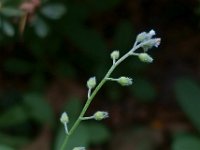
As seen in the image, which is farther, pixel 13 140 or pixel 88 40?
pixel 88 40

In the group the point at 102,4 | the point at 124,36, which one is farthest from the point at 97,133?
the point at 102,4

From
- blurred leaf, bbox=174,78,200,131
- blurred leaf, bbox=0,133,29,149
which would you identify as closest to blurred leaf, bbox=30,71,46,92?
blurred leaf, bbox=0,133,29,149

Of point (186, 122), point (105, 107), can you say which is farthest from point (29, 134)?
point (186, 122)

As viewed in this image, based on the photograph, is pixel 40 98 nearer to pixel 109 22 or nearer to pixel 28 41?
pixel 28 41

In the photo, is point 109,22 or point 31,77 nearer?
point 31,77

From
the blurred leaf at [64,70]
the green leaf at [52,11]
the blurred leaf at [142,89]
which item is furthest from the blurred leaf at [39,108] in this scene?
the green leaf at [52,11]

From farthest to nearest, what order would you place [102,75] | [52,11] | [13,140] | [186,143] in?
[102,75], [13,140], [186,143], [52,11]

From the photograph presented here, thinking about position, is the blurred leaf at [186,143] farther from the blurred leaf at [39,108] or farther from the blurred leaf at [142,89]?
the blurred leaf at [39,108]

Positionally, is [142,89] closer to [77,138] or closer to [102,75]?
[102,75]
